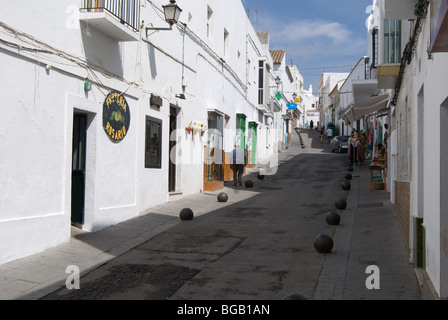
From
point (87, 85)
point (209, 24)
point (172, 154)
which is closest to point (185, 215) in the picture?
point (172, 154)

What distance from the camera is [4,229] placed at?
21.0 ft

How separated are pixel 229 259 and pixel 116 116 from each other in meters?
4.18

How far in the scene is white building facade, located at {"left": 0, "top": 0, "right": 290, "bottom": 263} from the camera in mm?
6766

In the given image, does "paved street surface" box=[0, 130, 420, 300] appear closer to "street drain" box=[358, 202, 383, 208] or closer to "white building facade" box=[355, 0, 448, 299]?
"street drain" box=[358, 202, 383, 208]

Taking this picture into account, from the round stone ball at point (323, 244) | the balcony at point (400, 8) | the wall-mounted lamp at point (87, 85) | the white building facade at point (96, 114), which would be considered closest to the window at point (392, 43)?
the balcony at point (400, 8)

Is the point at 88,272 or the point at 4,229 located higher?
the point at 4,229

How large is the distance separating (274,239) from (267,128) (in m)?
24.2

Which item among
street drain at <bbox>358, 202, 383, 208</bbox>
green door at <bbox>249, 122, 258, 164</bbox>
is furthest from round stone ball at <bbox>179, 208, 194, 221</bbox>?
green door at <bbox>249, 122, 258, 164</bbox>

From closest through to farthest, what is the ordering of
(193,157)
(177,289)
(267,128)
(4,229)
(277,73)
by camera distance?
1. (177,289)
2. (4,229)
3. (193,157)
4. (267,128)
5. (277,73)

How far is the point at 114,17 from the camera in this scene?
28.9ft

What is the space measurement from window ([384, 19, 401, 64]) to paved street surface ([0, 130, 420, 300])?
3565 millimetres

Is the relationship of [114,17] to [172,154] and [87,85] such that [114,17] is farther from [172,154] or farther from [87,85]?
[172,154]
